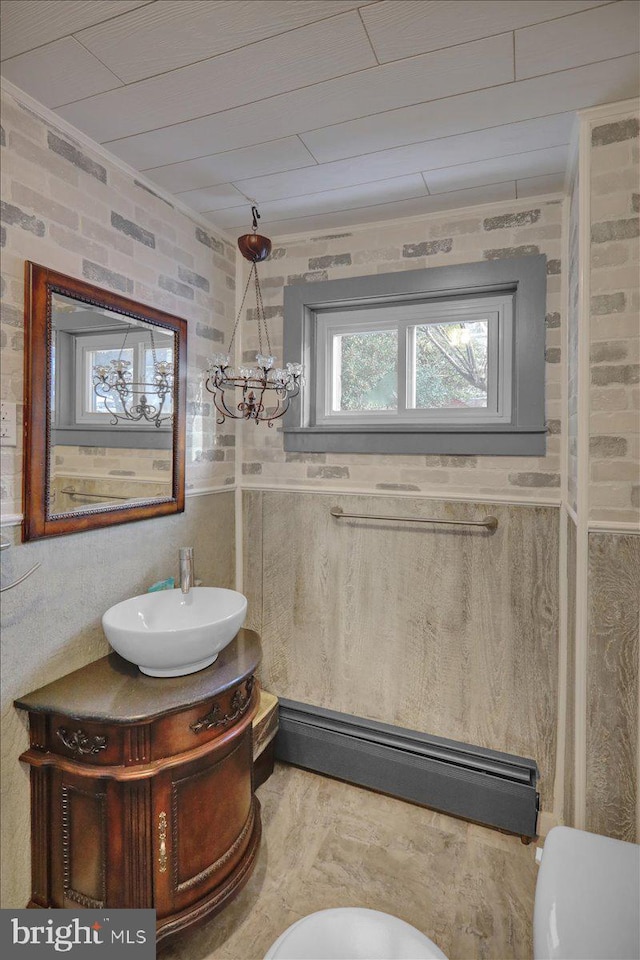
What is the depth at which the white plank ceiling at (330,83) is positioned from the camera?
114 centimetres

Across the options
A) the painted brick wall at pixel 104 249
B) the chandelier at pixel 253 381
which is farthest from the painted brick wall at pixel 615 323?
the painted brick wall at pixel 104 249

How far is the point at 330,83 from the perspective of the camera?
134cm

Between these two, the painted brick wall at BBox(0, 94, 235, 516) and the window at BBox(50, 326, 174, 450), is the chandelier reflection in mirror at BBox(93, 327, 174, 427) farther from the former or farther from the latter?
the painted brick wall at BBox(0, 94, 235, 516)

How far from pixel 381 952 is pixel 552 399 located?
177cm

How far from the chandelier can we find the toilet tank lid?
64.4 inches

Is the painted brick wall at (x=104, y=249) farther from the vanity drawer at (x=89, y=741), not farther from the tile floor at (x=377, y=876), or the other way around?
the tile floor at (x=377, y=876)

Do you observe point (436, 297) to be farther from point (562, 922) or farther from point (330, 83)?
point (562, 922)

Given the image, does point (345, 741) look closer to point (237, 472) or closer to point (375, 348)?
point (237, 472)

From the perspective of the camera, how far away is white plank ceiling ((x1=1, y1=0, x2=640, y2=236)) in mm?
1138

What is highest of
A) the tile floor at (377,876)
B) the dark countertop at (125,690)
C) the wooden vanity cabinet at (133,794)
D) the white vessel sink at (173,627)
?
the white vessel sink at (173,627)

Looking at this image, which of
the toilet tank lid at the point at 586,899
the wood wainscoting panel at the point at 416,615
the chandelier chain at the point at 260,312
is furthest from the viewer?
A: the chandelier chain at the point at 260,312

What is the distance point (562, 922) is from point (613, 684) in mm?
678

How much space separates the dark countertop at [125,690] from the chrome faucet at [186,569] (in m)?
0.28

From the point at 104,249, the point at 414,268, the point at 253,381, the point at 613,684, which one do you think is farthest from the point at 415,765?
the point at 104,249
